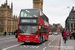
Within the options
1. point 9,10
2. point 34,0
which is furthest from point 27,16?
point 34,0

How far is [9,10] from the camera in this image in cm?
7250

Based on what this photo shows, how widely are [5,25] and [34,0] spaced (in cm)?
3838

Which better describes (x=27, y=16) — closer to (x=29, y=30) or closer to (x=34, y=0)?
(x=29, y=30)

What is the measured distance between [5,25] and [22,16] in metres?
56.4

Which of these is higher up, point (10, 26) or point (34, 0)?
point (34, 0)

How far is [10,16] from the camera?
74062 mm

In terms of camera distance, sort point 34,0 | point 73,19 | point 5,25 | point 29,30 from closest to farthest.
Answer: point 29,30, point 73,19, point 5,25, point 34,0

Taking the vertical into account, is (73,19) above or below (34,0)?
below

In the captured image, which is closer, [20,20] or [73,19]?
[20,20]

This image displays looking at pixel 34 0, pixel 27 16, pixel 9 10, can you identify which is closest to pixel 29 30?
pixel 27 16

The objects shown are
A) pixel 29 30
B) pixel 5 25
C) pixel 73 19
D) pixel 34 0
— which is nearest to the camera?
pixel 29 30

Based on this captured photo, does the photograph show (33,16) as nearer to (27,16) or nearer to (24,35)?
(27,16)

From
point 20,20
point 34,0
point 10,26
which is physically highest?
point 34,0

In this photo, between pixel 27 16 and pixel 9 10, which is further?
pixel 9 10
